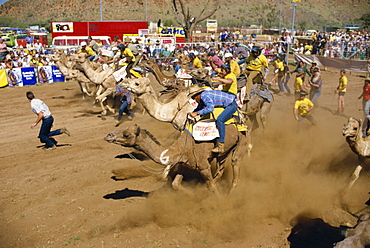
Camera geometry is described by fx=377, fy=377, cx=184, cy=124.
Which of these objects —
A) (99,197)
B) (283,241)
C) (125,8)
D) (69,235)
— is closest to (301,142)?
(283,241)

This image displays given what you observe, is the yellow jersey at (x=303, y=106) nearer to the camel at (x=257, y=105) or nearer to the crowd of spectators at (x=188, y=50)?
the camel at (x=257, y=105)

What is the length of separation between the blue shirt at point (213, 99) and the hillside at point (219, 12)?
266ft

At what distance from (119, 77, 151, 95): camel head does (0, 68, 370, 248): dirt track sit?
221cm

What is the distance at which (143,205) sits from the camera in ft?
26.5

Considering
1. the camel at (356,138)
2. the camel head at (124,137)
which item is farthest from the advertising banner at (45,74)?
the camel at (356,138)

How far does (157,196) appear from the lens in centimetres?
838

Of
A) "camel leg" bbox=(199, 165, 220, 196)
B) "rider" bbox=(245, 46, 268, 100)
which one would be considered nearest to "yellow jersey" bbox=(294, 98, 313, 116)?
"rider" bbox=(245, 46, 268, 100)

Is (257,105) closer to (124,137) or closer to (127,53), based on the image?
(127,53)

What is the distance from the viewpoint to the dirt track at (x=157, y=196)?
6.98 meters

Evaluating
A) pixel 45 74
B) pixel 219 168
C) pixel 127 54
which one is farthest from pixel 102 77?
pixel 45 74

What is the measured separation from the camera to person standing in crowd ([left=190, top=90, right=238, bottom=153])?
25.6 feet

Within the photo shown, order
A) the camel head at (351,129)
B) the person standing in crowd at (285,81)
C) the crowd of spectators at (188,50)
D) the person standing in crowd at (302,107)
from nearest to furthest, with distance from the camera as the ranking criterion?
the camel head at (351,129) → the person standing in crowd at (302,107) → the person standing in crowd at (285,81) → the crowd of spectators at (188,50)

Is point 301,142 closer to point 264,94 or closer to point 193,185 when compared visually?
point 264,94

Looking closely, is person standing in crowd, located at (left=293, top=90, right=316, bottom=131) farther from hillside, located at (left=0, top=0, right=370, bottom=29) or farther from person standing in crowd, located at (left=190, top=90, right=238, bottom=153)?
hillside, located at (left=0, top=0, right=370, bottom=29)
